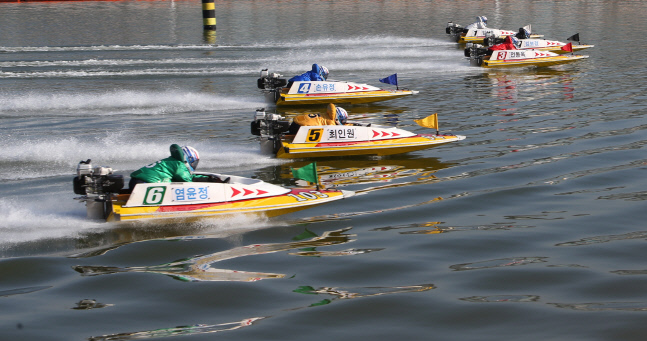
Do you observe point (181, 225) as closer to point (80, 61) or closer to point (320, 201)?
point (320, 201)

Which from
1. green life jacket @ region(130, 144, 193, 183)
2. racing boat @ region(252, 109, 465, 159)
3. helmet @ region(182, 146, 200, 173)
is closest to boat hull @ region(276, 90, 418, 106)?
racing boat @ region(252, 109, 465, 159)

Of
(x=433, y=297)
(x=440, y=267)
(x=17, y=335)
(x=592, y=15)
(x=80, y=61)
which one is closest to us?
(x=17, y=335)

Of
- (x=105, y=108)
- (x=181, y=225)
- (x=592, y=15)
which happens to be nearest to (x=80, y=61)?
(x=105, y=108)

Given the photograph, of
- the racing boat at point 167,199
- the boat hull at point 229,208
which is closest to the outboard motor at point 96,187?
the racing boat at point 167,199

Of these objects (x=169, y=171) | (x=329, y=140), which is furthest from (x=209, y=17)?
(x=169, y=171)

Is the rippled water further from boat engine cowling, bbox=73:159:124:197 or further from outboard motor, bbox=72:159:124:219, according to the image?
boat engine cowling, bbox=73:159:124:197

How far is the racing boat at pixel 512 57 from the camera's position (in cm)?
2781

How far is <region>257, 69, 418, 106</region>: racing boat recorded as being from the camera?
72.6 feet

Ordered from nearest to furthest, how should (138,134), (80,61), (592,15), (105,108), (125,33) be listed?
(138,134) < (105,108) < (80,61) < (125,33) < (592,15)

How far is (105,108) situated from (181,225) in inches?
473

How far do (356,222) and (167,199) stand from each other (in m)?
2.93

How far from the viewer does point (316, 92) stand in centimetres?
2217

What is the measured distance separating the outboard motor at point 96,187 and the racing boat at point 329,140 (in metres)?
5.00

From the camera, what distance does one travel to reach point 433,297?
8.40m
